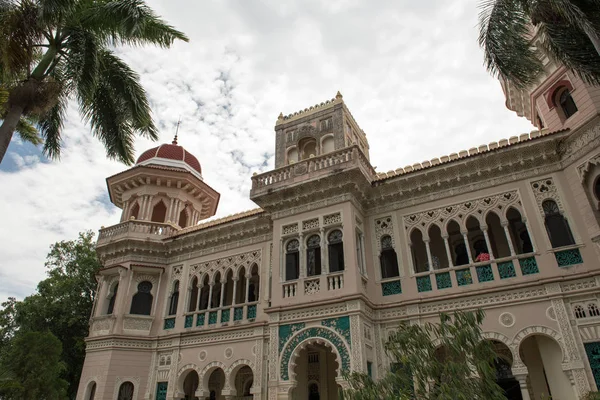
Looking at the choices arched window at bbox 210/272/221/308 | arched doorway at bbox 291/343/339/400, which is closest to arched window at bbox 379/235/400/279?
arched doorway at bbox 291/343/339/400

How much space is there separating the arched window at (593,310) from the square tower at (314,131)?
844 cm

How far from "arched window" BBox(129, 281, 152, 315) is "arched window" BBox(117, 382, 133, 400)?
8.60 ft

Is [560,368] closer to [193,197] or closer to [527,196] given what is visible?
[527,196]

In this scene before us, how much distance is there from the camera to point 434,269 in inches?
487

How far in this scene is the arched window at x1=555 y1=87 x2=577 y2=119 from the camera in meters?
12.4

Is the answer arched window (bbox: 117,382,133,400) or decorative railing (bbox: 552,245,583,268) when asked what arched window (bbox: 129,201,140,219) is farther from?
decorative railing (bbox: 552,245,583,268)

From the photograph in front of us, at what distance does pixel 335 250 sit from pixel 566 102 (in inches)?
330

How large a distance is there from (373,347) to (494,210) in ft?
17.4

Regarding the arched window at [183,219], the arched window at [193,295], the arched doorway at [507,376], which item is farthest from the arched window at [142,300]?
the arched doorway at [507,376]

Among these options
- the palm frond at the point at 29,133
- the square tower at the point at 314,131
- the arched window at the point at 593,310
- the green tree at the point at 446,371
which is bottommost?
the green tree at the point at 446,371

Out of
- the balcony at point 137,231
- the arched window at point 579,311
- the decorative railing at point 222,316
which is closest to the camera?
the arched window at point 579,311

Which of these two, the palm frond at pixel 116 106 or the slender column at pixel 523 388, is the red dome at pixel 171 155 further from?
the slender column at pixel 523 388

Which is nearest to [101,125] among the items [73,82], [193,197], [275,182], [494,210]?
[73,82]

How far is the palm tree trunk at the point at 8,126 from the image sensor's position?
8.69 m
